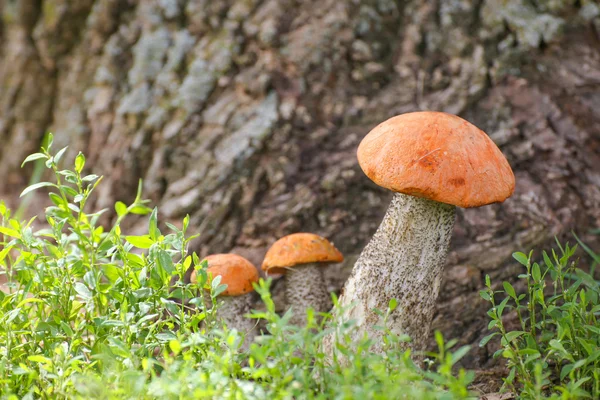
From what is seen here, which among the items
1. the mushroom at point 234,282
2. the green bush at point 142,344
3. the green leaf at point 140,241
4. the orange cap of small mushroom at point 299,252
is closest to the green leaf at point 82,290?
the green bush at point 142,344

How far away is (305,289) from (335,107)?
3.69 feet

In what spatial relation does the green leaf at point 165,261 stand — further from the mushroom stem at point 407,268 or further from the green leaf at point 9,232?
the mushroom stem at point 407,268

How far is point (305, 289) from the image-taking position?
2562mm

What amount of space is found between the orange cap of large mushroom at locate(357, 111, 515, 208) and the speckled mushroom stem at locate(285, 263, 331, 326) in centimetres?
81

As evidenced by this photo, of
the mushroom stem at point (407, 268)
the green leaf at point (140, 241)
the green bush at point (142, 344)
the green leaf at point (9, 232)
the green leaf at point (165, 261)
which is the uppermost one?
the green leaf at point (9, 232)

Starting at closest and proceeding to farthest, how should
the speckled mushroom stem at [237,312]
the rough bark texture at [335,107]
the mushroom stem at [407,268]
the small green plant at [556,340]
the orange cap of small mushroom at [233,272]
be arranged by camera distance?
the small green plant at [556,340]
the mushroom stem at [407,268]
the orange cap of small mushroom at [233,272]
the speckled mushroom stem at [237,312]
the rough bark texture at [335,107]

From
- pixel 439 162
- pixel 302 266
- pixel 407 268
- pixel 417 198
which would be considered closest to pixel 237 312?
pixel 302 266

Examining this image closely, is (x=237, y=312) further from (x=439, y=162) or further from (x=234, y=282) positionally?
(x=439, y=162)

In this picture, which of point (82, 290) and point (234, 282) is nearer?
point (82, 290)

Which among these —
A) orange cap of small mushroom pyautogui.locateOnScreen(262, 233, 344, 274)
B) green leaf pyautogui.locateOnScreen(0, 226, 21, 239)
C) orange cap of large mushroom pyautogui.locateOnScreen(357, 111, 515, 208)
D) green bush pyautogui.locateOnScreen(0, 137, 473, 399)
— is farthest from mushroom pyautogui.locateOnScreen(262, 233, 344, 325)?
green leaf pyautogui.locateOnScreen(0, 226, 21, 239)

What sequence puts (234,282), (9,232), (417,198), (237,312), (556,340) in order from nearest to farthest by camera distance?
1. (556,340)
2. (9,232)
3. (417,198)
4. (234,282)
5. (237,312)

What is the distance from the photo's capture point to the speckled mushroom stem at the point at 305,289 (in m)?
2.55

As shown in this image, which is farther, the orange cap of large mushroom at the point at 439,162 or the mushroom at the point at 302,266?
the mushroom at the point at 302,266

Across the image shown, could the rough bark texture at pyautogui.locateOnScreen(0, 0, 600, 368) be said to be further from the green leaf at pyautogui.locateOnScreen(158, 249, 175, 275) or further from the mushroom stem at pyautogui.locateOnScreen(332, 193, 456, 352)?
the green leaf at pyautogui.locateOnScreen(158, 249, 175, 275)
